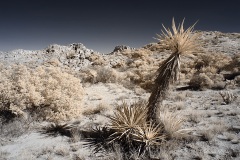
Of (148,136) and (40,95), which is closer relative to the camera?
(148,136)

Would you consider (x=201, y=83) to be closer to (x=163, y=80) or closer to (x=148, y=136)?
(x=163, y=80)

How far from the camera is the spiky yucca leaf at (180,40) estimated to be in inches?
194

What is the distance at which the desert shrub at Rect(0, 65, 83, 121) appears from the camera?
247 inches

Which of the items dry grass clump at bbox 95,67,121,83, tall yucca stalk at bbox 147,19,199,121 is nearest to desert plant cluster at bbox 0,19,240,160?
tall yucca stalk at bbox 147,19,199,121

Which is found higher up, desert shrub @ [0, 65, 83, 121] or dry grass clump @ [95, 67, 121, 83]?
dry grass clump @ [95, 67, 121, 83]

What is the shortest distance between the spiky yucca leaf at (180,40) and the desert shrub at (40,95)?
10.9 feet

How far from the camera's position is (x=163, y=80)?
16.9ft

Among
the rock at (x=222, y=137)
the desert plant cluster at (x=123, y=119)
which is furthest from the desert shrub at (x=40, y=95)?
the rock at (x=222, y=137)

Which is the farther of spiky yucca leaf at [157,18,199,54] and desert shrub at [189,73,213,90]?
desert shrub at [189,73,213,90]

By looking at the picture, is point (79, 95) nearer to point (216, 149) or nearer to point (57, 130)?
point (57, 130)

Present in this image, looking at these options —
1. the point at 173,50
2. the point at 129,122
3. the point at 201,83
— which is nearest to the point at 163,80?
the point at 173,50

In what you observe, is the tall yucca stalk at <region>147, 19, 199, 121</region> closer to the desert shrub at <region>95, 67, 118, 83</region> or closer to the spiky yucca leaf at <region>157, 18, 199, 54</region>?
the spiky yucca leaf at <region>157, 18, 199, 54</region>

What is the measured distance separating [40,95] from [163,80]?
3666 millimetres

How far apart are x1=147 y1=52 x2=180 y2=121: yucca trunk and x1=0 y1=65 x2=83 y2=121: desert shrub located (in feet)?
8.12
